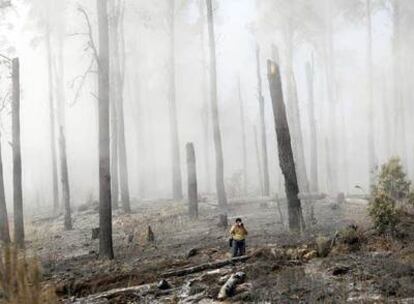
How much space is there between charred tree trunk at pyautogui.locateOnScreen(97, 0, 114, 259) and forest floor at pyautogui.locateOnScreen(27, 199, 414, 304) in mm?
568

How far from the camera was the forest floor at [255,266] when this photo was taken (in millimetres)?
7586

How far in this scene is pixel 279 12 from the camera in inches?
1137

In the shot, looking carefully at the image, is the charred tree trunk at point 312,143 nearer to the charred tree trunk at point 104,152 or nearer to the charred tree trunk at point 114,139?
the charred tree trunk at point 114,139

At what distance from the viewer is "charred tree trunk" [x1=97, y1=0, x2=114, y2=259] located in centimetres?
1280

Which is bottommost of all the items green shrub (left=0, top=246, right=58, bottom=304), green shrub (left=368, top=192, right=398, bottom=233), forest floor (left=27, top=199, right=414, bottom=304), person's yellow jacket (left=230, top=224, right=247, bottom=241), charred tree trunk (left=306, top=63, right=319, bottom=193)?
forest floor (left=27, top=199, right=414, bottom=304)

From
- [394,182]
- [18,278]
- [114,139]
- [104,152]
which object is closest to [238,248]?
[104,152]

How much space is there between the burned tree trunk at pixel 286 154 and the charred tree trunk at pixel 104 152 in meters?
4.54

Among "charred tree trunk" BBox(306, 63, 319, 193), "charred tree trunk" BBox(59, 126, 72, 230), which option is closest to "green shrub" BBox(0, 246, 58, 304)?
"charred tree trunk" BBox(59, 126, 72, 230)

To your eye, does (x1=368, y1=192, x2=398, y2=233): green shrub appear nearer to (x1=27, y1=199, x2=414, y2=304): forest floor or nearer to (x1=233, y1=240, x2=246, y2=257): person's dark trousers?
(x1=27, y1=199, x2=414, y2=304): forest floor

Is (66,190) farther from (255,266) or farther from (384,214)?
(384,214)

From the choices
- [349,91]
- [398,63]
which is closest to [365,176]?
[349,91]

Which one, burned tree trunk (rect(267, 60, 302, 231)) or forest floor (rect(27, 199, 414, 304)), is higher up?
burned tree trunk (rect(267, 60, 302, 231))

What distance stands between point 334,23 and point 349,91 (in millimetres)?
18702

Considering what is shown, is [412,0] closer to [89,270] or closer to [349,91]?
[349,91]
